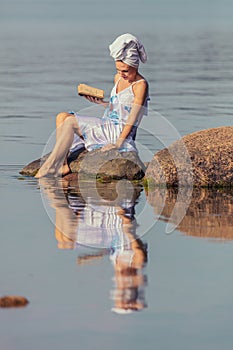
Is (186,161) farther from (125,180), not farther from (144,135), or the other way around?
(144,135)

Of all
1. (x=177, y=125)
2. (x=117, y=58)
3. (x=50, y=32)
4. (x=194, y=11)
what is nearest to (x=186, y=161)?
(x=117, y=58)

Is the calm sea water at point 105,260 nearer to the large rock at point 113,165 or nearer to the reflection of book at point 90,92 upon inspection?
the large rock at point 113,165

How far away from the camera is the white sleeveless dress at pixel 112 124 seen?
13.9 metres

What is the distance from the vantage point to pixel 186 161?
13586 mm

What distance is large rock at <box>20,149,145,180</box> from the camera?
14016 millimetres

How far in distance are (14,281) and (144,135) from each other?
943cm

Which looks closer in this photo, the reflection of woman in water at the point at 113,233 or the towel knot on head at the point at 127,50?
the reflection of woman in water at the point at 113,233

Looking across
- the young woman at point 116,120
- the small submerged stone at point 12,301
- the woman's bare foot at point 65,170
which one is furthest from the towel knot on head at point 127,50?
the small submerged stone at point 12,301

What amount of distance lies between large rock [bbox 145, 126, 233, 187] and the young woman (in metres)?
0.57

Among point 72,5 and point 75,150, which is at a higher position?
point 72,5

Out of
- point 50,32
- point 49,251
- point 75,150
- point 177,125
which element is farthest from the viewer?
point 50,32

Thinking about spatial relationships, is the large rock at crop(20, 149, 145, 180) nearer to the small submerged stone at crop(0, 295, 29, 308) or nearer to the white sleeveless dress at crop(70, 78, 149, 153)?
the white sleeveless dress at crop(70, 78, 149, 153)

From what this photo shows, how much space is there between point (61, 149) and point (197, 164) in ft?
5.89

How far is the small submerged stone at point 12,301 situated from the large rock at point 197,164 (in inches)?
207
